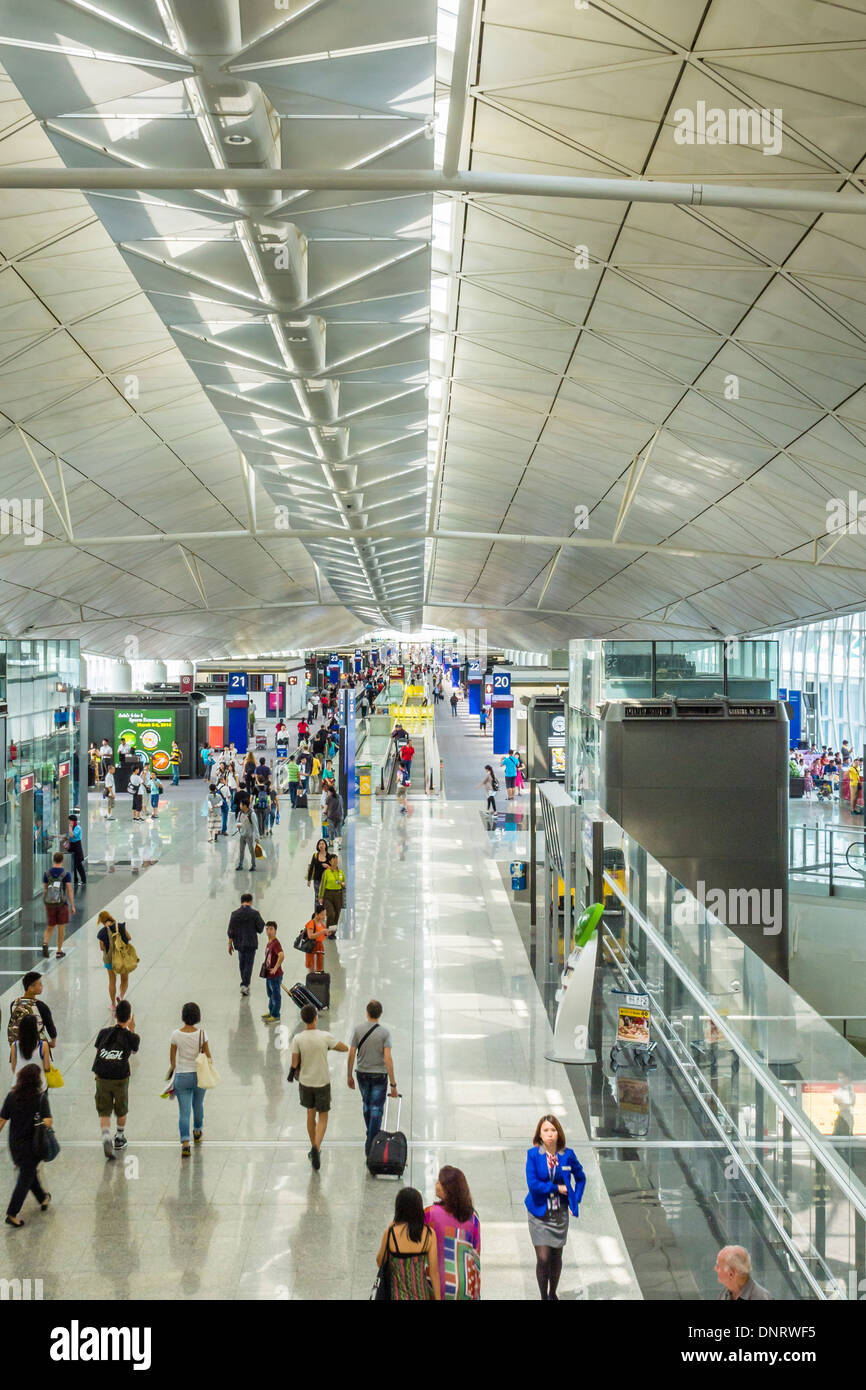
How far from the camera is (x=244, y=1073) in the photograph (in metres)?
11.7

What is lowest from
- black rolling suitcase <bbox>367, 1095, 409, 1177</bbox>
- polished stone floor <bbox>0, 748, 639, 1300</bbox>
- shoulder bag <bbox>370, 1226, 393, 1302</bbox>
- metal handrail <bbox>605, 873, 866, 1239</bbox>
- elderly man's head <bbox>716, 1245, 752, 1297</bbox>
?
polished stone floor <bbox>0, 748, 639, 1300</bbox>

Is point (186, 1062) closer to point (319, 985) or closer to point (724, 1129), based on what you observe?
point (319, 985)

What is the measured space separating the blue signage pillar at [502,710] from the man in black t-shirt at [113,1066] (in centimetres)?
3640

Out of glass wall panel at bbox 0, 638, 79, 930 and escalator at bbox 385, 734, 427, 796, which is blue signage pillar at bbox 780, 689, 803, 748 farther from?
glass wall panel at bbox 0, 638, 79, 930

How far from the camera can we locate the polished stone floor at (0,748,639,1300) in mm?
7805

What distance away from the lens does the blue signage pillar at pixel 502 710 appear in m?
45.8

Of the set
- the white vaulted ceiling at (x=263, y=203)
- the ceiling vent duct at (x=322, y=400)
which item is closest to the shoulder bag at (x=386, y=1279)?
the white vaulted ceiling at (x=263, y=203)

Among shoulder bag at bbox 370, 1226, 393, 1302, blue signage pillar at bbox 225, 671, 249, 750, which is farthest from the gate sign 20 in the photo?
shoulder bag at bbox 370, 1226, 393, 1302

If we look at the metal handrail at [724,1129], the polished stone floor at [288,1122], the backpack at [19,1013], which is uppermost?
the backpack at [19,1013]

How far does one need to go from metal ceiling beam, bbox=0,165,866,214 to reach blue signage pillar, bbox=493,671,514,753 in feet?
121

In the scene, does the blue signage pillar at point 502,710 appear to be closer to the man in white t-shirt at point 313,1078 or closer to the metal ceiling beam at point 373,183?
the man in white t-shirt at point 313,1078

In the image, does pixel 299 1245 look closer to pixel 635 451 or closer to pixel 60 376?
pixel 60 376

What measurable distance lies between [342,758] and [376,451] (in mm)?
7740
